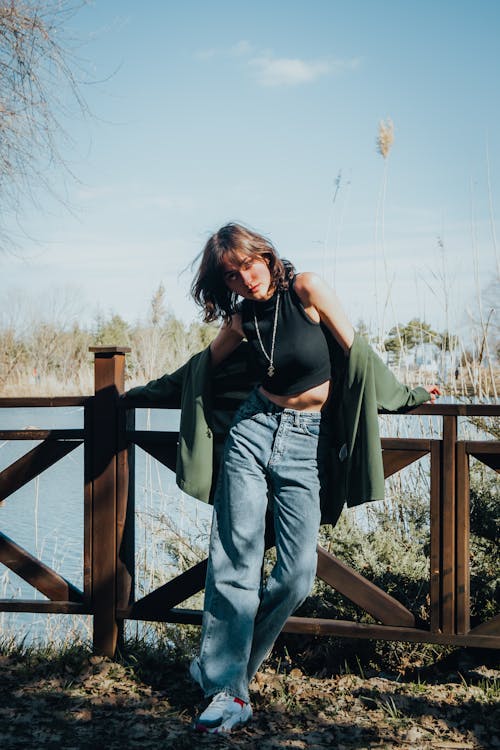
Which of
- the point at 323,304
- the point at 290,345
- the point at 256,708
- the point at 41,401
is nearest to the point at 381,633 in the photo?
the point at 256,708

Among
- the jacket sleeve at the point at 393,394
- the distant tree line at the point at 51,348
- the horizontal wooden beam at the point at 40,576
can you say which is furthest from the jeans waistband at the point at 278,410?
the distant tree line at the point at 51,348

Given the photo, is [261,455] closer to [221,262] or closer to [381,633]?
[221,262]

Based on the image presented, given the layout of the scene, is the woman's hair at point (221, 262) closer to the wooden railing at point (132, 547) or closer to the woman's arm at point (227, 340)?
the woman's arm at point (227, 340)

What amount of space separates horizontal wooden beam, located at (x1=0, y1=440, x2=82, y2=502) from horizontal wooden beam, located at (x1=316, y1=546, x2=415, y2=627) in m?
1.28

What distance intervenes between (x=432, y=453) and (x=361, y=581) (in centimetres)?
63

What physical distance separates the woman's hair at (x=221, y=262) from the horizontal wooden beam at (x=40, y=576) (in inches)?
59.5

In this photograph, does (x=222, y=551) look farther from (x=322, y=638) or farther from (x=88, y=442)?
(x=322, y=638)

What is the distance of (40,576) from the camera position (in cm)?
341

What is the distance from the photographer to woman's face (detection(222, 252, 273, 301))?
2639 mm

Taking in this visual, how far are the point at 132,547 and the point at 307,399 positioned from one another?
4.17 ft

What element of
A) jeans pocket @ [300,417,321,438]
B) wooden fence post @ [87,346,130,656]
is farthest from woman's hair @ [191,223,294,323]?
wooden fence post @ [87,346,130,656]

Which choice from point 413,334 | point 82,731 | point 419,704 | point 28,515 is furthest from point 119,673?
point 28,515

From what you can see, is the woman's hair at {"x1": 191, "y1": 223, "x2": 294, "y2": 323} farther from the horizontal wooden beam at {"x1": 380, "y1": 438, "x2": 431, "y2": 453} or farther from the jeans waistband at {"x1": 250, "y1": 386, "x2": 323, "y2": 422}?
the horizontal wooden beam at {"x1": 380, "y1": 438, "x2": 431, "y2": 453}

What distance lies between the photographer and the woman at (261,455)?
2646mm
